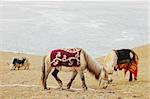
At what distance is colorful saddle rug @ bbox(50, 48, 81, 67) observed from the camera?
15602 millimetres

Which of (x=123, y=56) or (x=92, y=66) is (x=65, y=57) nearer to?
(x=92, y=66)

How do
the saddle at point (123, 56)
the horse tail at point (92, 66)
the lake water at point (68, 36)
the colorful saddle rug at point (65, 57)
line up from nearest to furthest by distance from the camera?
the colorful saddle rug at point (65, 57), the horse tail at point (92, 66), the saddle at point (123, 56), the lake water at point (68, 36)

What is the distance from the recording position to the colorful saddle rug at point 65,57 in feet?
51.2

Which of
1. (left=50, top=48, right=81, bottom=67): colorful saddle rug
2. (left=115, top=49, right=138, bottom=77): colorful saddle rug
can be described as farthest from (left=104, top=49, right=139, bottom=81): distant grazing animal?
(left=50, top=48, right=81, bottom=67): colorful saddle rug

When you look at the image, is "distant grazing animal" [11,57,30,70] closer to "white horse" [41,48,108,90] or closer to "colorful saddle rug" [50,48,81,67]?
"white horse" [41,48,108,90]

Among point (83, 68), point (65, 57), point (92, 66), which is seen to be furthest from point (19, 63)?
point (83, 68)

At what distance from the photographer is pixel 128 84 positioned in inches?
693

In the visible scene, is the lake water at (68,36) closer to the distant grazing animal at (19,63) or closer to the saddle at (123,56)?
the distant grazing animal at (19,63)

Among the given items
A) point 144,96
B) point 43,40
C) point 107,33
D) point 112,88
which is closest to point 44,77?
point 112,88

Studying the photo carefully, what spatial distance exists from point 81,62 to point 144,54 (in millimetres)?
19519

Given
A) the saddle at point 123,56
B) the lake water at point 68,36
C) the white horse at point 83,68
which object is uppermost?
the lake water at point 68,36

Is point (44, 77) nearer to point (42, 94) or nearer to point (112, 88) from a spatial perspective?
point (42, 94)

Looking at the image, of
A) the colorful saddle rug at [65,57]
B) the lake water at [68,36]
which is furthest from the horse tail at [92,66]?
the lake water at [68,36]

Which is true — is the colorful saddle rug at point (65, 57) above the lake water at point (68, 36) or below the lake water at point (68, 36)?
below
